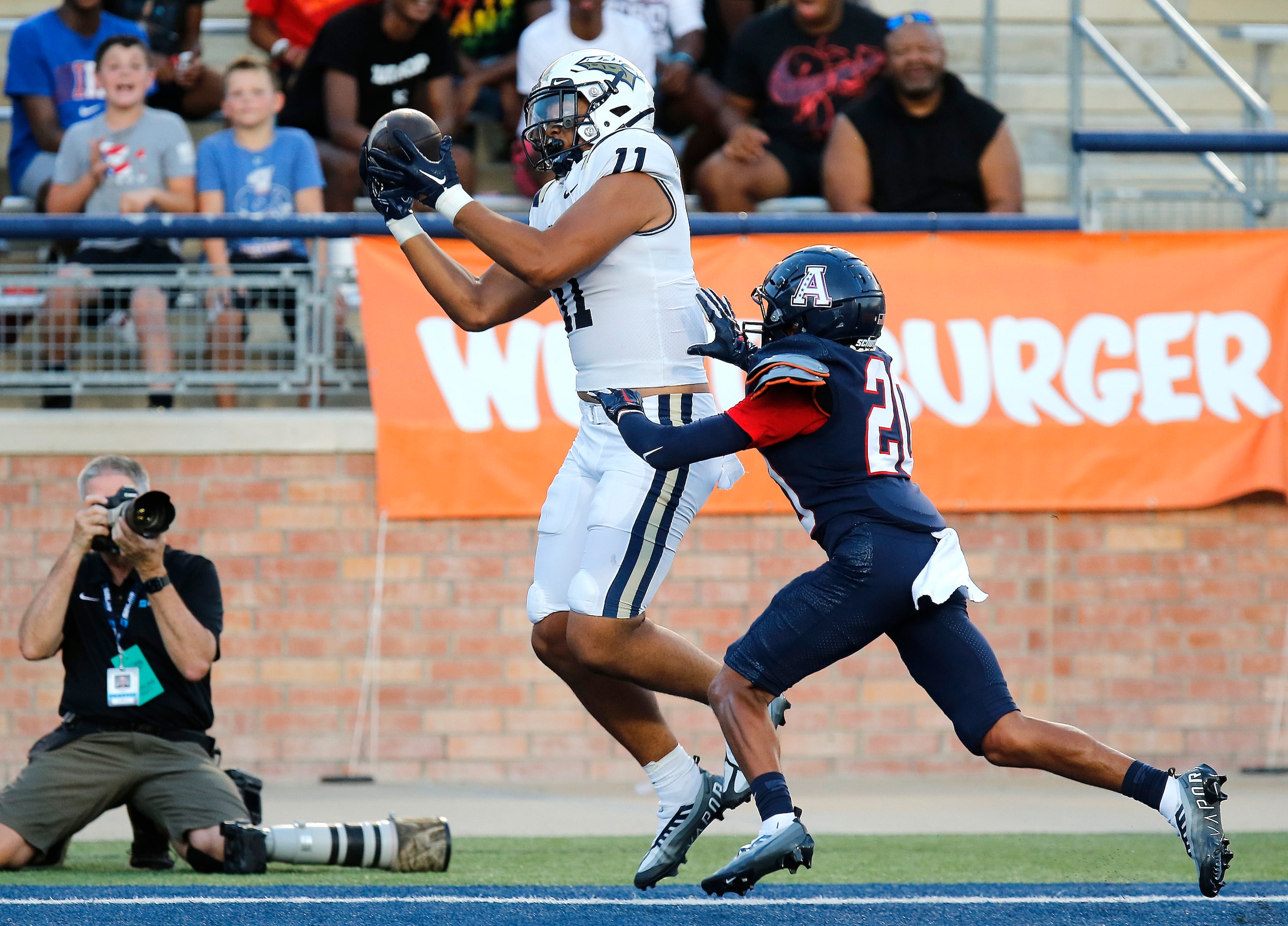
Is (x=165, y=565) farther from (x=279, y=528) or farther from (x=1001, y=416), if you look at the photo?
(x=1001, y=416)

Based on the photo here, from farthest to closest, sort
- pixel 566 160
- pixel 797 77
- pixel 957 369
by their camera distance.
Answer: pixel 797 77
pixel 957 369
pixel 566 160

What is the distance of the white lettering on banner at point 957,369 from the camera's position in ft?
25.9

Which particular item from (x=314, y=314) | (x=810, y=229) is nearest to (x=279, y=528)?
(x=314, y=314)

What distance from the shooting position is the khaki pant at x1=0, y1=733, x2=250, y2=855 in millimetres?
5531

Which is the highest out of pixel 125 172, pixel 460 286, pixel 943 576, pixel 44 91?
pixel 44 91

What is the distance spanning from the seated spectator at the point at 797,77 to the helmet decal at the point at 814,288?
14.5 feet

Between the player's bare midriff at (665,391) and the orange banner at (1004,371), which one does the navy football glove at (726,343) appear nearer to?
the player's bare midriff at (665,391)

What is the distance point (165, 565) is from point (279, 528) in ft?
6.57

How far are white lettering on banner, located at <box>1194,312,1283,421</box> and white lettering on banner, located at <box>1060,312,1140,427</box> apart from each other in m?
0.33

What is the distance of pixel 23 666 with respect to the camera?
777 cm

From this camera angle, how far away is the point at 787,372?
4125mm

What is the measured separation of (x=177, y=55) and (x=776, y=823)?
686 centimetres

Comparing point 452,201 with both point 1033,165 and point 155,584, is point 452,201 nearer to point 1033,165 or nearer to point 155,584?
point 155,584

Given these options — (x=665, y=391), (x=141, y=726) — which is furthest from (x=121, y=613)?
(x=665, y=391)
